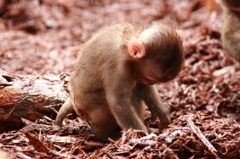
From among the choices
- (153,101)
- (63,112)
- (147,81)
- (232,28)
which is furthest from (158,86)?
(63,112)

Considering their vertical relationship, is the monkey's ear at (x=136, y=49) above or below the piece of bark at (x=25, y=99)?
above

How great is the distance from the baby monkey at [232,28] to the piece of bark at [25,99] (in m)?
3.13

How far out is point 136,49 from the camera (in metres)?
4.17

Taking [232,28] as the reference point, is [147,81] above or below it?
below

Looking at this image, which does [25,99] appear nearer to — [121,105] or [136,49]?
[121,105]

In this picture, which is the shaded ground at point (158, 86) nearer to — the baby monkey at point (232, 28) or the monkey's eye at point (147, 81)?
the monkey's eye at point (147, 81)

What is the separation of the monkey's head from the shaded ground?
714 mm

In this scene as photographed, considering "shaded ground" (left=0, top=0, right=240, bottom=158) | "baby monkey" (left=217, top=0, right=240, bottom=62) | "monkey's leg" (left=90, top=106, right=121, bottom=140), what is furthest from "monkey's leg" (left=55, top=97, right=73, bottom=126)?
"baby monkey" (left=217, top=0, right=240, bottom=62)

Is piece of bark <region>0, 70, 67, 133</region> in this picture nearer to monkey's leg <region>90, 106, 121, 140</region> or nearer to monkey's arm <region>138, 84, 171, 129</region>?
monkey's leg <region>90, 106, 121, 140</region>

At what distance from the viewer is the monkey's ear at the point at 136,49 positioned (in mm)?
4109

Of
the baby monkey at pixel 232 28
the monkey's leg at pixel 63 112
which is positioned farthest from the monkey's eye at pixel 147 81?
the baby monkey at pixel 232 28

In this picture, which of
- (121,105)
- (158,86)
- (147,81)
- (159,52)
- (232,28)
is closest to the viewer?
(159,52)

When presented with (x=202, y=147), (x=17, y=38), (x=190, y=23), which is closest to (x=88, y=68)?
(x=202, y=147)

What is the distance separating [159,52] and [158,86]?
2.96 meters
